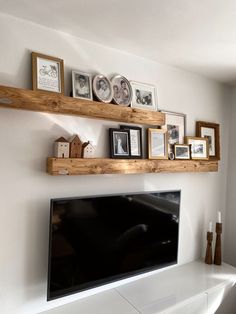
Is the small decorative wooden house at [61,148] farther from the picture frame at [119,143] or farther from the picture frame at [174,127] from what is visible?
the picture frame at [174,127]

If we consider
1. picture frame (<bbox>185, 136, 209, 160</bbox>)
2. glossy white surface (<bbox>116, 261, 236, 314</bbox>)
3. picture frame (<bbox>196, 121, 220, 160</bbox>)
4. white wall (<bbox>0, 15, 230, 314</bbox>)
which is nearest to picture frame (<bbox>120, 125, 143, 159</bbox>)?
white wall (<bbox>0, 15, 230, 314</bbox>)

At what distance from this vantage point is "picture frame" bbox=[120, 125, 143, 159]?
1958mm

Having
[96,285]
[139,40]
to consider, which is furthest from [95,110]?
[96,285]

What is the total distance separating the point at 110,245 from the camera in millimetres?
1807

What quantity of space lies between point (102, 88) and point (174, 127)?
0.82 m

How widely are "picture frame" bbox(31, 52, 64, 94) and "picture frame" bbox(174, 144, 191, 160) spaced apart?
1.14 metres

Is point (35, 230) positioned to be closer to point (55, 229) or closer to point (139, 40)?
point (55, 229)

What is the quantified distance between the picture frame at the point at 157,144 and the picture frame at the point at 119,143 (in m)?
0.22

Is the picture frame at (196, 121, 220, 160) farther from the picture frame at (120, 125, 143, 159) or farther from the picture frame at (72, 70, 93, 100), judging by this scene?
the picture frame at (72, 70, 93, 100)

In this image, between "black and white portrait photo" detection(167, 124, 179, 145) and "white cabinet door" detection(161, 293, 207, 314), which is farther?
"black and white portrait photo" detection(167, 124, 179, 145)

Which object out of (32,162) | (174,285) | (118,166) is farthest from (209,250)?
(32,162)

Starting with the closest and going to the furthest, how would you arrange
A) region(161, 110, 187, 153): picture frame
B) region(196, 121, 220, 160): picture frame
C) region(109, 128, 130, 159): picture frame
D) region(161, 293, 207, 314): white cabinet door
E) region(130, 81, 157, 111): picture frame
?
region(161, 293, 207, 314): white cabinet door
region(109, 128, 130, 159): picture frame
region(130, 81, 157, 111): picture frame
region(161, 110, 187, 153): picture frame
region(196, 121, 220, 160): picture frame

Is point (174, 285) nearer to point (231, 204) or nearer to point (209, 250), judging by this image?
point (209, 250)

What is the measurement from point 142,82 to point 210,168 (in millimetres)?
1075
